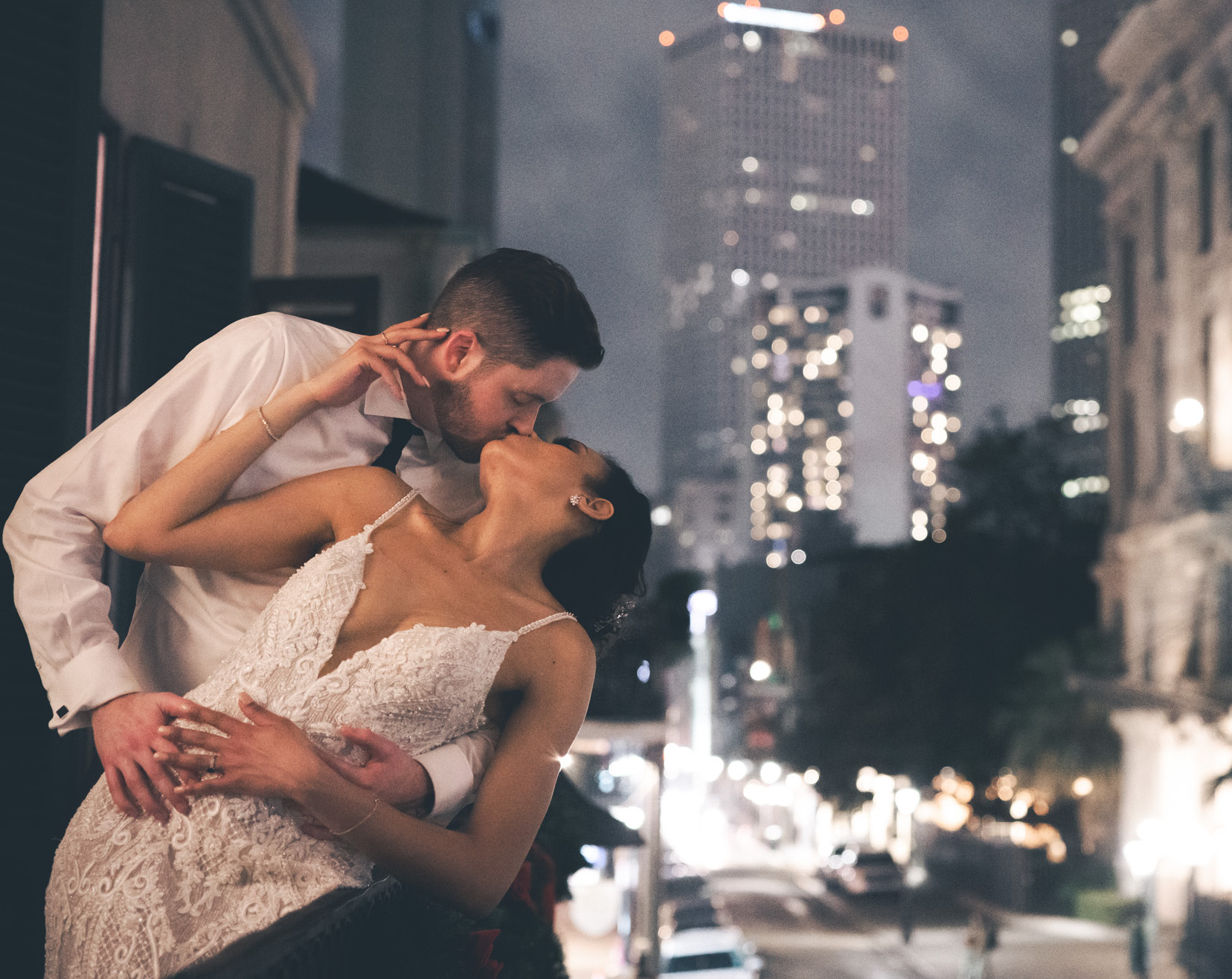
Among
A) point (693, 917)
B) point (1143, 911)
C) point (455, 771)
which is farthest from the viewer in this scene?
point (693, 917)

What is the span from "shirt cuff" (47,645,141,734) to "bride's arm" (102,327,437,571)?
20cm

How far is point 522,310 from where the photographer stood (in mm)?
2459

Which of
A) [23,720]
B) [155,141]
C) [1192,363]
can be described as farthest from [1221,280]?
[23,720]

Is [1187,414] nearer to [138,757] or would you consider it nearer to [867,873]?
[867,873]

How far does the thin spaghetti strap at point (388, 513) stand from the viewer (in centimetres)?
235

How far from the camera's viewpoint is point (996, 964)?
23969 mm

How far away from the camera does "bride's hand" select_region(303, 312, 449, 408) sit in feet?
7.70

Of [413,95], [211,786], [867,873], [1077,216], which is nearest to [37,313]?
[211,786]

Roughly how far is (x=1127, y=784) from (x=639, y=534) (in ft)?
97.4

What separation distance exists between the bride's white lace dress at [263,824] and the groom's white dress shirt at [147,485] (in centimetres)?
14

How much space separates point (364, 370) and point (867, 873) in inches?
1407

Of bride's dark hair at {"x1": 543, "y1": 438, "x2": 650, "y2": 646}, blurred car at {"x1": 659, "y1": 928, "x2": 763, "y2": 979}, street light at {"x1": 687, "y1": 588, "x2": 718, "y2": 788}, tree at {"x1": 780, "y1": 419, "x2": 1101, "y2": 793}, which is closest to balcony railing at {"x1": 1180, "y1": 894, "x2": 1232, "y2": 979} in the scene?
tree at {"x1": 780, "y1": 419, "x2": 1101, "y2": 793}

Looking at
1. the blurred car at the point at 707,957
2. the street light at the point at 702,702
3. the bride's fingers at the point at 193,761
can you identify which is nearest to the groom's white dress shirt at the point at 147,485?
the bride's fingers at the point at 193,761

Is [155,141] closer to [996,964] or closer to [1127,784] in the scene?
[996,964]
